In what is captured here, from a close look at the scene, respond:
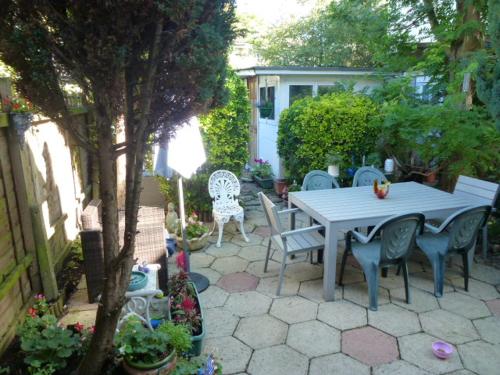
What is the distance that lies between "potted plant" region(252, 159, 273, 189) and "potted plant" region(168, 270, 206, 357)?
16.2 feet

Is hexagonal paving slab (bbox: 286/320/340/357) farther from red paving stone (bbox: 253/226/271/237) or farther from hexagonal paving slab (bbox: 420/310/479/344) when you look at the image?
red paving stone (bbox: 253/226/271/237)

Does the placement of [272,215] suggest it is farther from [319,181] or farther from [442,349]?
[442,349]

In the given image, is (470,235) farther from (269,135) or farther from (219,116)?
(269,135)

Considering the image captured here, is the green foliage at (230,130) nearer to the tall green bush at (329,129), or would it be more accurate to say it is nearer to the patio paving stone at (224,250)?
the tall green bush at (329,129)

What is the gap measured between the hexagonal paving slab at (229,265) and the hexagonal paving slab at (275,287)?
1.35 feet

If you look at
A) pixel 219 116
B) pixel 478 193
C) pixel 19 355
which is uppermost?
pixel 219 116

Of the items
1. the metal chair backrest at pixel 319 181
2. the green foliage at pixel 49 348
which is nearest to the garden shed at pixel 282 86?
the metal chair backrest at pixel 319 181

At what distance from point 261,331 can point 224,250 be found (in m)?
1.84

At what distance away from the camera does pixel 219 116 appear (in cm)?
554

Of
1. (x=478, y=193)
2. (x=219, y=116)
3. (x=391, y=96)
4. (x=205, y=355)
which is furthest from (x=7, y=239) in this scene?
(x=391, y=96)

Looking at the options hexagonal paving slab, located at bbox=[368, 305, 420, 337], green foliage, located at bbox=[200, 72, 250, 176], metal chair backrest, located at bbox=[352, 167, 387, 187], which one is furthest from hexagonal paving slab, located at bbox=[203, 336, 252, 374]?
green foliage, located at bbox=[200, 72, 250, 176]

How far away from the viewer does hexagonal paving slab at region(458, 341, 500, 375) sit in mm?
2482

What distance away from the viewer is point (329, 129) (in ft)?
20.2

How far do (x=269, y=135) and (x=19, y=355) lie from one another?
694 cm
